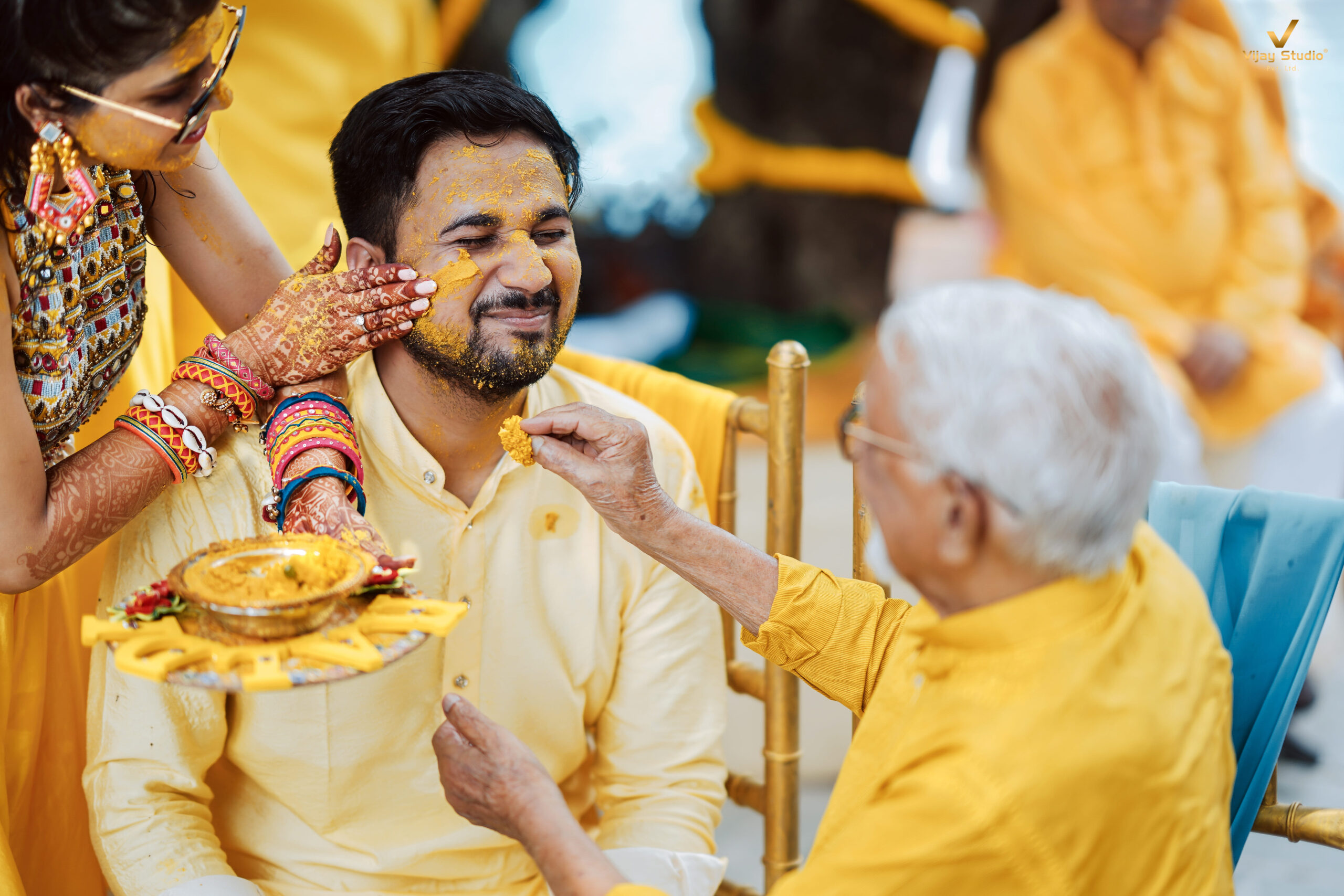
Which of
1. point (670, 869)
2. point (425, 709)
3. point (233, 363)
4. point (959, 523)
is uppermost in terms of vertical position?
point (233, 363)

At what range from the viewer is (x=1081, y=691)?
1.35 m

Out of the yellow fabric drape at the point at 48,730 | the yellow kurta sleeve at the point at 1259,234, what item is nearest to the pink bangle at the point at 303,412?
the yellow fabric drape at the point at 48,730

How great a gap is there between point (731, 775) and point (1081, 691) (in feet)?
5.03

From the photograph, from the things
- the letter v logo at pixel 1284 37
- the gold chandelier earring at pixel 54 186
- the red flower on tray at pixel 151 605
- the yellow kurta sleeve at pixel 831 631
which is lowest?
the yellow kurta sleeve at pixel 831 631

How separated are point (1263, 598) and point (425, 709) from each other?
4.92 ft

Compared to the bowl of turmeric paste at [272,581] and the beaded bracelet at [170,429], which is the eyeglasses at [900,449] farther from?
the beaded bracelet at [170,429]

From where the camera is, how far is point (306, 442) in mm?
1856

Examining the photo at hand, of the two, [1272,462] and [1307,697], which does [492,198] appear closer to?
[1307,697]

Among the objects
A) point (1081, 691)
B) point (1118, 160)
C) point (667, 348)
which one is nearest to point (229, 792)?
point (1081, 691)

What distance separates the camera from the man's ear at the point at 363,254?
7.06ft

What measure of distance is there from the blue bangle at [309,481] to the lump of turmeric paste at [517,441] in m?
0.26

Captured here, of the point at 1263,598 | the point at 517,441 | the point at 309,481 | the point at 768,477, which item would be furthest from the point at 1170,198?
the point at 309,481

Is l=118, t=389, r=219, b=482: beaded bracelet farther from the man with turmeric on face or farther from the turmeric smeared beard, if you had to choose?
the turmeric smeared beard

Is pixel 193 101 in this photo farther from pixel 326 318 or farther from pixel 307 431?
pixel 307 431
